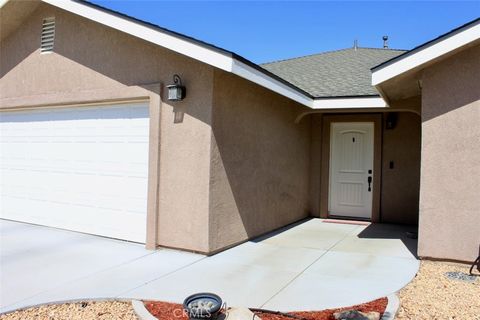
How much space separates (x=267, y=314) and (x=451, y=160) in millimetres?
3938

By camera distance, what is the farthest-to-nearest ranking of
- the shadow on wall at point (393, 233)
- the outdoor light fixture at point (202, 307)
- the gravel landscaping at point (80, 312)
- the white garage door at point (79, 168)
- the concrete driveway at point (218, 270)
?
the shadow on wall at point (393, 233) < the white garage door at point (79, 168) < the concrete driveway at point (218, 270) < the gravel landscaping at point (80, 312) < the outdoor light fixture at point (202, 307)

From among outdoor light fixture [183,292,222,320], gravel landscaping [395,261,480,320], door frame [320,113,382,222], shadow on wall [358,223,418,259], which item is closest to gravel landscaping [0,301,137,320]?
outdoor light fixture [183,292,222,320]

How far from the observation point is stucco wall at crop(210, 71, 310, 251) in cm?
664

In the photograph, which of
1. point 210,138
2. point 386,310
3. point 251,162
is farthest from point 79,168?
point 386,310

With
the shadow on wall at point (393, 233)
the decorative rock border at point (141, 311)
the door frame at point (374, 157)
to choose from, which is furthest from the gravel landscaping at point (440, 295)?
the door frame at point (374, 157)

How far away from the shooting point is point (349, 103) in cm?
915

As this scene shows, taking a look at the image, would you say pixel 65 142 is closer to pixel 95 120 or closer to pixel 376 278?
pixel 95 120

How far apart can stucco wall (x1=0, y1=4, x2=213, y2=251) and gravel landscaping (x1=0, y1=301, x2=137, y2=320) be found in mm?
2215

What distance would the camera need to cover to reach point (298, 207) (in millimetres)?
10258

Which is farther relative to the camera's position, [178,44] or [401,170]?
[401,170]

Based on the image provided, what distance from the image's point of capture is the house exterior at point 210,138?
6.18 meters

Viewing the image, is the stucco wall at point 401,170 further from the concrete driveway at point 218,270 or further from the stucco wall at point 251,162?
the stucco wall at point 251,162

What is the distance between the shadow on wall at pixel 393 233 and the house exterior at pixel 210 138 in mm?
557

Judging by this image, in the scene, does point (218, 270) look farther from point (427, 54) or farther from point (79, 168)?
point (427, 54)
